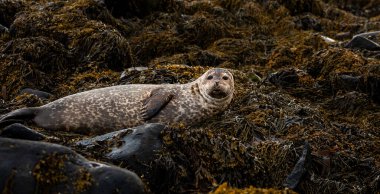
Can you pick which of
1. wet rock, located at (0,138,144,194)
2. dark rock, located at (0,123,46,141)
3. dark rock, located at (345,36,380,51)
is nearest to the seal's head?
dark rock, located at (0,123,46,141)

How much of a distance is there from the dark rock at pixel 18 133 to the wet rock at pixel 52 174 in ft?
1.57

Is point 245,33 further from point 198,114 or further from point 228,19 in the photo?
point 198,114

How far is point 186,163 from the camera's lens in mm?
3945

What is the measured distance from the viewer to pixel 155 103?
212 inches

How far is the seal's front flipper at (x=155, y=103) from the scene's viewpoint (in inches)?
210

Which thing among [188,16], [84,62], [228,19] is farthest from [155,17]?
[84,62]

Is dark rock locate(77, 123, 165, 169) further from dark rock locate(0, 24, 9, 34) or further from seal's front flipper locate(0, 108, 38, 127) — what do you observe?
dark rock locate(0, 24, 9, 34)

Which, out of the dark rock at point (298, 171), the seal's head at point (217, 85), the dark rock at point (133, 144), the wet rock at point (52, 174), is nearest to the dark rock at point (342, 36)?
the seal's head at point (217, 85)

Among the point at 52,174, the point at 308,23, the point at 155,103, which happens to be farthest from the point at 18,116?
the point at 308,23

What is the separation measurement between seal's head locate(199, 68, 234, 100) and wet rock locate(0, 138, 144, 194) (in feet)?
7.70

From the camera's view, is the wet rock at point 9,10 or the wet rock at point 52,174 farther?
the wet rock at point 9,10

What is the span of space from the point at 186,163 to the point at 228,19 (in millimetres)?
6766

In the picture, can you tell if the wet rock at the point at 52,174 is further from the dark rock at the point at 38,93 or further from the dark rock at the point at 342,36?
the dark rock at the point at 342,36

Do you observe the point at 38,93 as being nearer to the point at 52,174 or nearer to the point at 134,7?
the point at 52,174
